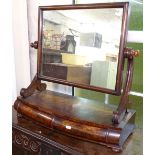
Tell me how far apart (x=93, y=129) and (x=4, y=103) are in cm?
53

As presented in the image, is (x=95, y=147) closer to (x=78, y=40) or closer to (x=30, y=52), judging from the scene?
(x=78, y=40)

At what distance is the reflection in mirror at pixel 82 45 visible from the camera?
3.09ft

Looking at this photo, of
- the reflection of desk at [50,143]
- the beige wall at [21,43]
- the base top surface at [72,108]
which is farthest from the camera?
the beige wall at [21,43]

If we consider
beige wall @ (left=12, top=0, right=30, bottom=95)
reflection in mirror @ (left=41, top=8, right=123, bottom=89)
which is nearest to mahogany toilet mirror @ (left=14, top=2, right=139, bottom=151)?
reflection in mirror @ (left=41, top=8, right=123, bottom=89)

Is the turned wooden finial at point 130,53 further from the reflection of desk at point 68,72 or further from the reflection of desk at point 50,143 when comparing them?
the reflection of desk at point 50,143

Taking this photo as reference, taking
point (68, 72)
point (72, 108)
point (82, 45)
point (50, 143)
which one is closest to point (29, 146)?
point (50, 143)

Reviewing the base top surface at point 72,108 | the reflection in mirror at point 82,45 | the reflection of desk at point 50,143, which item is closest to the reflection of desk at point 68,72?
the reflection in mirror at point 82,45

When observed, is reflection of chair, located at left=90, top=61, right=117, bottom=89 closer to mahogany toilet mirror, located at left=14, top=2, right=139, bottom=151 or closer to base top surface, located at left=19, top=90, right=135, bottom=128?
mahogany toilet mirror, located at left=14, top=2, right=139, bottom=151

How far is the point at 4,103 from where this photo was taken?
1.34 feet

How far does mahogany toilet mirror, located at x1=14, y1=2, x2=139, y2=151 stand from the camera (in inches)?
34.7

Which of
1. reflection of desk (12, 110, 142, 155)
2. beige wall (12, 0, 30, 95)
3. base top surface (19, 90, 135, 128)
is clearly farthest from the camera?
beige wall (12, 0, 30, 95)

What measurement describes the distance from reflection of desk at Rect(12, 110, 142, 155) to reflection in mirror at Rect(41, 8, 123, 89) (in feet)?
0.86

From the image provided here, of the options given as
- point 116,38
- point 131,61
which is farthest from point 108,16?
point 131,61
